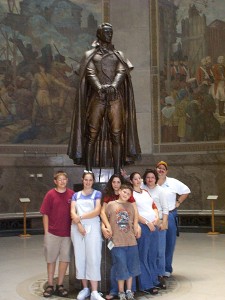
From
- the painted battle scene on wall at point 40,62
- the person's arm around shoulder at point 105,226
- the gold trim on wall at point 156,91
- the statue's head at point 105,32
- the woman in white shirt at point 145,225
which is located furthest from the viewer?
the gold trim on wall at point 156,91

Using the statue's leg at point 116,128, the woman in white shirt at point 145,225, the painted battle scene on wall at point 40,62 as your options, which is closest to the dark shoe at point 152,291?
the woman in white shirt at point 145,225

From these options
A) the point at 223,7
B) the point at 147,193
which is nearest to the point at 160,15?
the point at 223,7

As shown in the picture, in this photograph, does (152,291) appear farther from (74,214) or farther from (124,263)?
(74,214)

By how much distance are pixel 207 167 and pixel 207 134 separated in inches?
43.6

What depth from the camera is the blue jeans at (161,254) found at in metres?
7.36

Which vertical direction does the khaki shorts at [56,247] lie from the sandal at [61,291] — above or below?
above

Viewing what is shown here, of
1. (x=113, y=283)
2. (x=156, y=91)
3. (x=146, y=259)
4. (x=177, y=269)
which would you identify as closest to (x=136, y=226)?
(x=146, y=259)

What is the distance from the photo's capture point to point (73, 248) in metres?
6.99

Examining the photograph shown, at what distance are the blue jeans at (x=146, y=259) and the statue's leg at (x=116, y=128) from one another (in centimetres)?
119

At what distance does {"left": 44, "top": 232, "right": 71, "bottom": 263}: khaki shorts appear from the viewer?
22.0 feet

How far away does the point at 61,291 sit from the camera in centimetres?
679

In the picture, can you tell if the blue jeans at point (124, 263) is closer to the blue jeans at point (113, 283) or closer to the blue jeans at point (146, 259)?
the blue jeans at point (113, 283)

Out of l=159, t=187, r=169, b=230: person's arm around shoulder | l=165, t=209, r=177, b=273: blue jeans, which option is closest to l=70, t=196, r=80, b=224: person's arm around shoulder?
l=159, t=187, r=169, b=230: person's arm around shoulder

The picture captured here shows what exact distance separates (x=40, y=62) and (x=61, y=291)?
10.5 m
